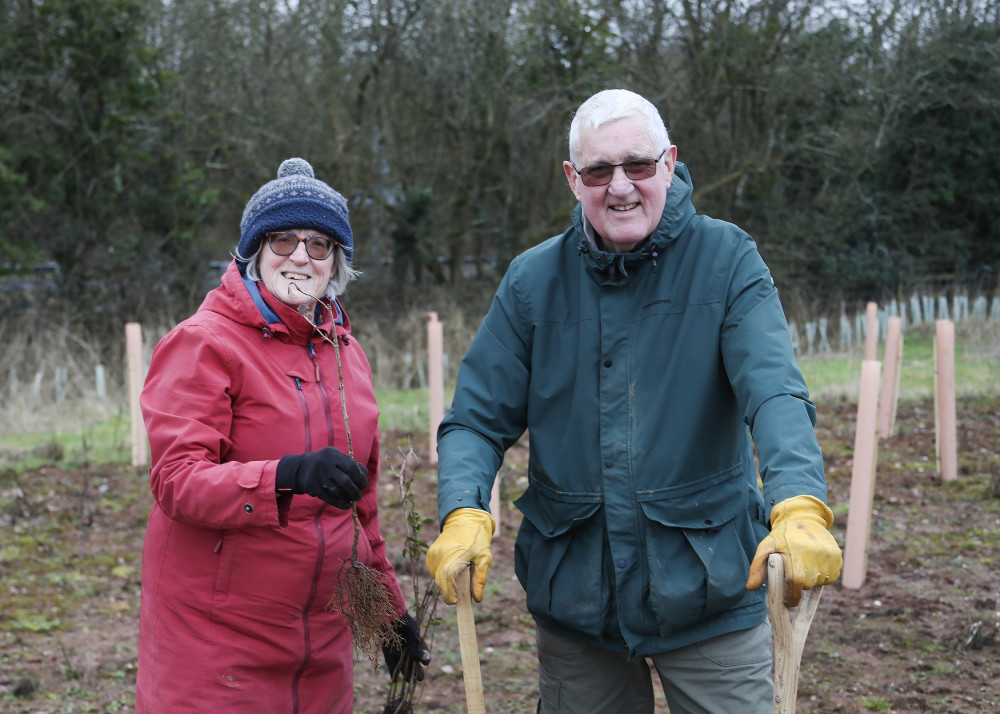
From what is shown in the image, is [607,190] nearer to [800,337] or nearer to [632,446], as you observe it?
[632,446]

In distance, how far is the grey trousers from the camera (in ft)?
6.98

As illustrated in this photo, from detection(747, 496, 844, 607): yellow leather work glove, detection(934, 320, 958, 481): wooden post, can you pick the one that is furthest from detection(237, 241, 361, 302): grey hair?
detection(934, 320, 958, 481): wooden post

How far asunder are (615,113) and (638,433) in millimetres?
708

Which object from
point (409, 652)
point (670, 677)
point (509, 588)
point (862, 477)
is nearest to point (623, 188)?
point (670, 677)

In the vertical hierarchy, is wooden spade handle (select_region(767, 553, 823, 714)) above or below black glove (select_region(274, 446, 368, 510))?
below

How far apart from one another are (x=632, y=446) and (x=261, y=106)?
1424 centimetres

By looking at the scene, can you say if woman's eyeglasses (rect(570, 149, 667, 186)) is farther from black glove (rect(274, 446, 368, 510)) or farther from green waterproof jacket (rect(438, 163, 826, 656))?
black glove (rect(274, 446, 368, 510))

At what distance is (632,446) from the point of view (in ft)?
6.93

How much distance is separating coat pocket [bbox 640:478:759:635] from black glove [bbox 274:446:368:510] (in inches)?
24.4

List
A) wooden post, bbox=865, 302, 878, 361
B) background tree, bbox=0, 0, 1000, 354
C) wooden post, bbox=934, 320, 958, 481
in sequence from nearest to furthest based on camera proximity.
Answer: wooden post, bbox=934, 320, 958, 481 < wooden post, bbox=865, 302, 878, 361 < background tree, bbox=0, 0, 1000, 354

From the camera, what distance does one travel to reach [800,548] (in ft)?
5.88

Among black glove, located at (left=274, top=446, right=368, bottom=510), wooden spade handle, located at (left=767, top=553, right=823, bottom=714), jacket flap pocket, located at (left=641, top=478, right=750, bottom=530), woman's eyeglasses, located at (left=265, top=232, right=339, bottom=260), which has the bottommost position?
wooden spade handle, located at (left=767, top=553, right=823, bottom=714)

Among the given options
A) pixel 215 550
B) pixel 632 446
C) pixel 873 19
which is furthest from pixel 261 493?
pixel 873 19

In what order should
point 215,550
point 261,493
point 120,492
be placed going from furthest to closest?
1. point 120,492
2. point 215,550
3. point 261,493
